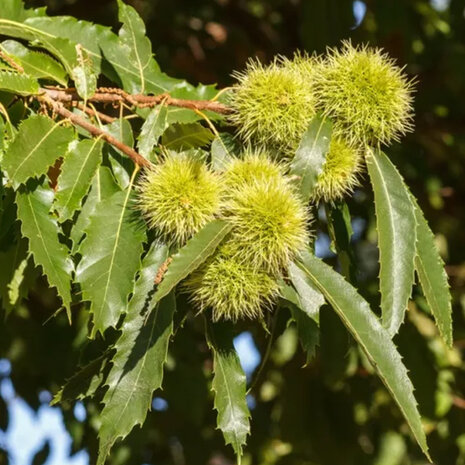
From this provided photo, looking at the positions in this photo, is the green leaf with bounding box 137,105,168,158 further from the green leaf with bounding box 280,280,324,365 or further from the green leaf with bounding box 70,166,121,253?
the green leaf with bounding box 280,280,324,365

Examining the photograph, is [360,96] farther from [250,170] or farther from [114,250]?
[114,250]

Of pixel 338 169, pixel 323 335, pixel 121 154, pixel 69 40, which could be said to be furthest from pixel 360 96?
pixel 323 335

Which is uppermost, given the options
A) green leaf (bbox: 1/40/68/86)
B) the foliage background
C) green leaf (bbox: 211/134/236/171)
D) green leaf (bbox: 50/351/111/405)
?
green leaf (bbox: 1/40/68/86)

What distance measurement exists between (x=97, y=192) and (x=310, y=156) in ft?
1.33

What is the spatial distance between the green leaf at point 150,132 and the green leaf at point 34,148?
0.42ft

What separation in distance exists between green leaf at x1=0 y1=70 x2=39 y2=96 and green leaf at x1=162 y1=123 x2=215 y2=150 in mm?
268

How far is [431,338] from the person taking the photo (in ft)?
11.7

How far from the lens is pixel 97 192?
1.74 m

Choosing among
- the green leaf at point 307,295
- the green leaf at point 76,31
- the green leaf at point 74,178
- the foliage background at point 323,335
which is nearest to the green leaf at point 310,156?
the green leaf at point 307,295

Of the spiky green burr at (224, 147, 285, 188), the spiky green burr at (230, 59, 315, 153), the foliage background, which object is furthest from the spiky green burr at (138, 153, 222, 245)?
the foliage background

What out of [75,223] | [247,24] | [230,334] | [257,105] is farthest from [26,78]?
[247,24]

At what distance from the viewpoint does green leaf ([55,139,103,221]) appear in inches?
64.6

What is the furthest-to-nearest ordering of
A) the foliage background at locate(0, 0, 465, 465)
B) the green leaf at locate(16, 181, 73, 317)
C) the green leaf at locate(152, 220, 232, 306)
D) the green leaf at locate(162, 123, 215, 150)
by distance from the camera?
the foliage background at locate(0, 0, 465, 465) < the green leaf at locate(162, 123, 215, 150) < the green leaf at locate(16, 181, 73, 317) < the green leaf at locate(152, 220, 232, 306)

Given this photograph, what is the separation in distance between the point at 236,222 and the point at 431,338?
88.9 inches
